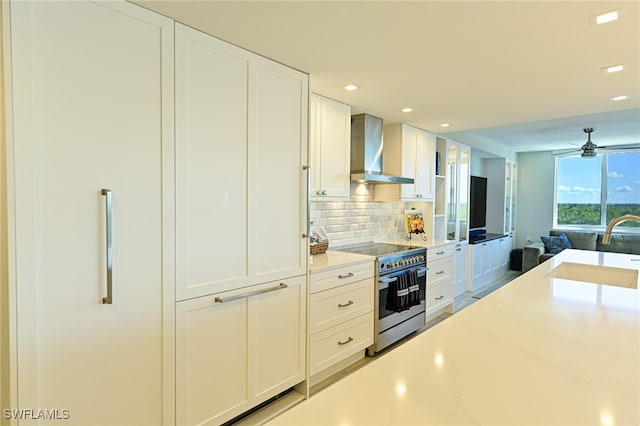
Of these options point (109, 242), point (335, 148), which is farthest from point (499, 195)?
point (109, 242)

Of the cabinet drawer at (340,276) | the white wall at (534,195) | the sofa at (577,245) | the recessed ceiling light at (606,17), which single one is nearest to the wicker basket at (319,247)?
the cabinet drawer at (340,276)

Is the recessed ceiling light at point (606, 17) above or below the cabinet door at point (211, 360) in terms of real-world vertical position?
above

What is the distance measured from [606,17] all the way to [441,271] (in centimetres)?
Answer: 307

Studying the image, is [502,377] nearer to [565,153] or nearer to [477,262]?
[477,262]

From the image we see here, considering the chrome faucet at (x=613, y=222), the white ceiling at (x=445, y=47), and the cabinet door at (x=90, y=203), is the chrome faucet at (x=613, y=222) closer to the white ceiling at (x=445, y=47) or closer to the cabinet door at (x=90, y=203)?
the white ceiling at (x=445, y=47)

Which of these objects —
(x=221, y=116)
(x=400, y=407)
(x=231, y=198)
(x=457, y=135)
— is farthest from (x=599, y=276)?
(x=457, y=135)

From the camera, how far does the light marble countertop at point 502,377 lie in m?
0.74

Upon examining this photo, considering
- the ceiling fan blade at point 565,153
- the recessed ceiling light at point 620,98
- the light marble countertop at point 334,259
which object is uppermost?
the ceiling fan blade at point 565,153

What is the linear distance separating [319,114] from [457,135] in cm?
330

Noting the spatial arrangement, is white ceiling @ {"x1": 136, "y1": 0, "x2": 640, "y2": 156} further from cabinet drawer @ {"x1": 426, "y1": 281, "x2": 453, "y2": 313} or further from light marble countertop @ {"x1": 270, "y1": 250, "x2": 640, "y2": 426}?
cabinet drawer @ {"x1": 426, "y1": 281, "x2": 453, "y2": 313}

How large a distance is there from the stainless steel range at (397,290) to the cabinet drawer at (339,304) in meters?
0.15

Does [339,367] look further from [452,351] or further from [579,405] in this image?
[579,405]

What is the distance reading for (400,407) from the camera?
0.77 m

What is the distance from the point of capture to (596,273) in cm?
238
